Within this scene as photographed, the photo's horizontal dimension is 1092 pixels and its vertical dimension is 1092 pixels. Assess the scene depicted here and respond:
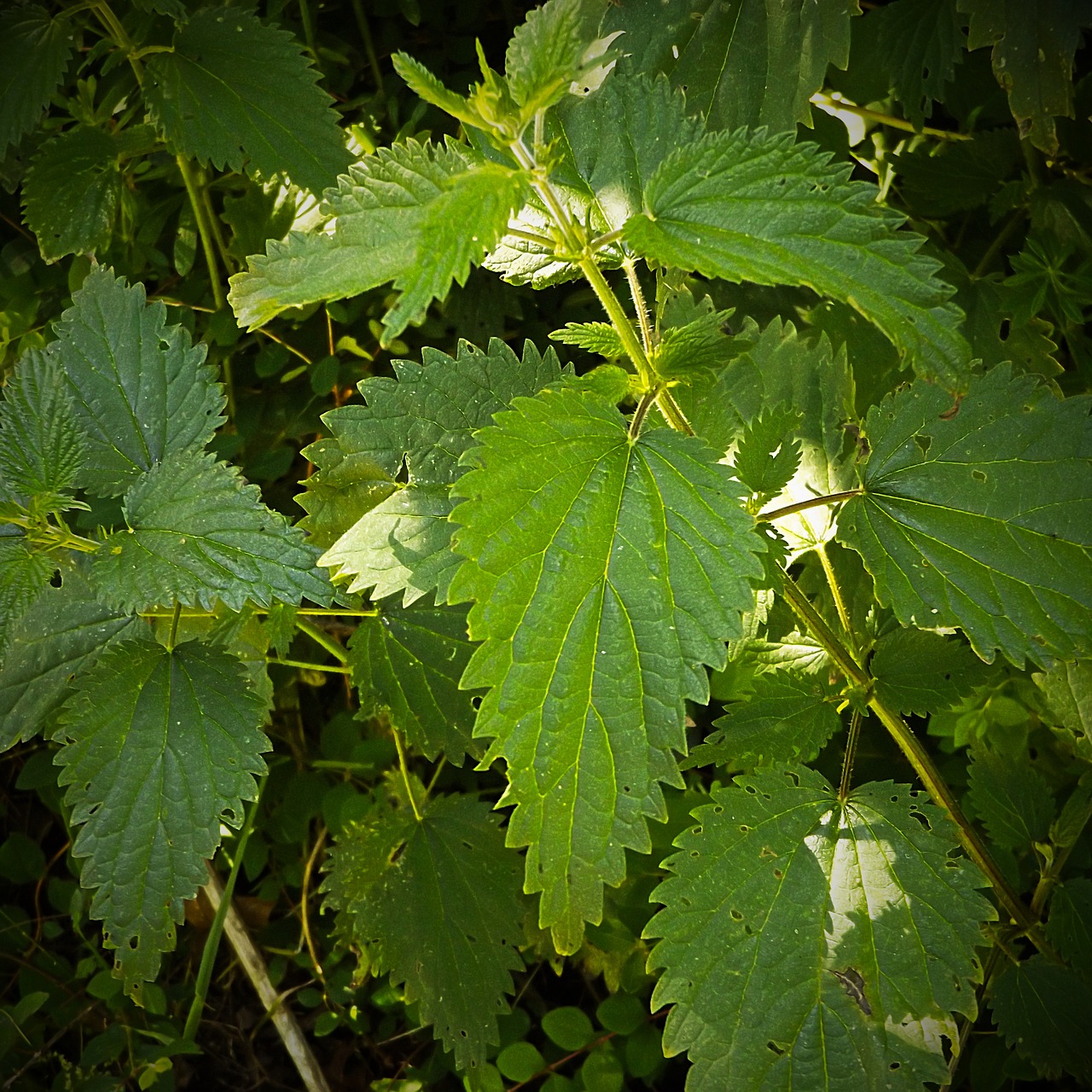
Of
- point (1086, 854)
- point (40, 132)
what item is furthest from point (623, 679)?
point (40, 132)

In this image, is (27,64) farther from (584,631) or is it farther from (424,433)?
(584,631)

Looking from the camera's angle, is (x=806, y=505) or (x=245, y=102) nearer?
(x=806, y=505)

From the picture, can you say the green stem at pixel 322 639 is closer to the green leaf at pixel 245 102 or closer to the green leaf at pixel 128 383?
the green leaf at pixel 128 383

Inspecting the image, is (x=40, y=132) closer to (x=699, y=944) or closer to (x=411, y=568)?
(x=411, y=568)

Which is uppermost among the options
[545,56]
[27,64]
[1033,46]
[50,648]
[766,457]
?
[27,64]

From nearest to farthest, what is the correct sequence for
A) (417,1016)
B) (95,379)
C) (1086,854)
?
(95,379) < (1086,854) < (417,1016)

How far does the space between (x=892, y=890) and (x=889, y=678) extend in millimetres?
263

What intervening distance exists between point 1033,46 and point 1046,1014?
1371 mm

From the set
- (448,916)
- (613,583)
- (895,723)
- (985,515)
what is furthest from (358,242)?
(448,916)

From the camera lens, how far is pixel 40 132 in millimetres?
1955

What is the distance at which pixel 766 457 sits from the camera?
1130 millimetres

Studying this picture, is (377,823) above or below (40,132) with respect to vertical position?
below

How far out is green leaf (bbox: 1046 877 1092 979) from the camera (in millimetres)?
1328

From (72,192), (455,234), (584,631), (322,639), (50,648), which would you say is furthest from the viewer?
(72,192)
